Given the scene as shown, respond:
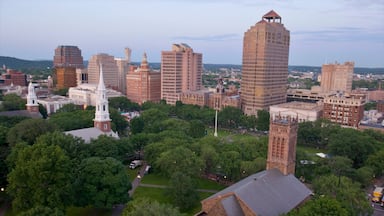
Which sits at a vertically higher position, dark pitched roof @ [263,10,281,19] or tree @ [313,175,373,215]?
dark pitched roof @ [263,10,281,19]

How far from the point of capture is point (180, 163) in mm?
53562

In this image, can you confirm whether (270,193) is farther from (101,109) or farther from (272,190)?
(101,109)

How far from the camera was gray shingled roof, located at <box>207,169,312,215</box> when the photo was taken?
35.1 metres

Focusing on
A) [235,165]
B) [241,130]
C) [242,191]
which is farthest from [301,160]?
[241,130]

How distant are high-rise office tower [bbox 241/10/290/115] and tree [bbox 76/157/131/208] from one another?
10285 centimetres

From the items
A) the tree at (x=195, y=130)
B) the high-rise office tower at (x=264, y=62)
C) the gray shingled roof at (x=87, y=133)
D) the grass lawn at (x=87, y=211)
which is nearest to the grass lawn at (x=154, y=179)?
the gray shingled roof at (x=87, y=133)

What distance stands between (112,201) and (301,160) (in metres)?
36.8

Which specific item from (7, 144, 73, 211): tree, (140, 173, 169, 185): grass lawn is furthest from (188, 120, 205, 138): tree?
(7, 144, 73, 211): tree

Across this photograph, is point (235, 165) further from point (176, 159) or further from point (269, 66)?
point (269, 66)

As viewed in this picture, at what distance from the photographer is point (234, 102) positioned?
143 m

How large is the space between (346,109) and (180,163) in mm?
86771

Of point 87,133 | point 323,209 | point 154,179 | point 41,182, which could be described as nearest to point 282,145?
point 323,209

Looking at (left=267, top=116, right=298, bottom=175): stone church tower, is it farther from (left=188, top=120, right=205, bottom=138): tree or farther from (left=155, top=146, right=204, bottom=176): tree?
(left=188, top=120, right=205, bottom=138): tree

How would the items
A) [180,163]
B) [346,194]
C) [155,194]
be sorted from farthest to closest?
Answer: 1. [155,194]
2. [180,163]
3. [346,194]
